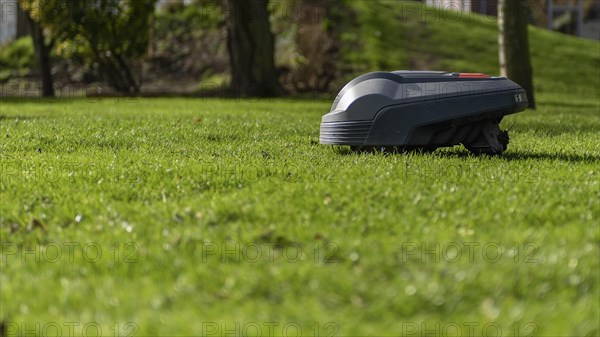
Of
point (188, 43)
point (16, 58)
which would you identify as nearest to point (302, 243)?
point (188, 43)

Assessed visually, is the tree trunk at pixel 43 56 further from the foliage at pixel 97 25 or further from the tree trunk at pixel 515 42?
the tree trunk at pixel 515 42

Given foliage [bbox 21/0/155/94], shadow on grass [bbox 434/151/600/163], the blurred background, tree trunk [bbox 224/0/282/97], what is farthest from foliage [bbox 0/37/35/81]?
shadow on grass [bbox 434/151/600/163]

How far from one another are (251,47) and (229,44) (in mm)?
903

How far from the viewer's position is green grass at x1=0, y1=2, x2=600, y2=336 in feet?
12.5

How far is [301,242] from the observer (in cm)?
483

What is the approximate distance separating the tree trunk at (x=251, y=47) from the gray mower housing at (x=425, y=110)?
16811mm

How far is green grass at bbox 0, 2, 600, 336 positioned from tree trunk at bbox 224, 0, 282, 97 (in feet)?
54.6

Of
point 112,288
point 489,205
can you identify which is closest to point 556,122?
point 489,205

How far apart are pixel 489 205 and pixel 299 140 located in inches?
200

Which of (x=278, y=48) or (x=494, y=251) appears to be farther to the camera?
(x=278, y=48)

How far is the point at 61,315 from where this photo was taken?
3885 millimetres

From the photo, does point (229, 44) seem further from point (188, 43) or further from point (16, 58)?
point (16, 58)

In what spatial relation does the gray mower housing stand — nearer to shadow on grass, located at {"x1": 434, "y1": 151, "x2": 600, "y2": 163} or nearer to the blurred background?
shadow on grass, located at {"x1": 434, "y1": 151, "x2": 600, "y2": 163}

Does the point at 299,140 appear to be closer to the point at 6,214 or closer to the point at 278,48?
the point at 6,214
